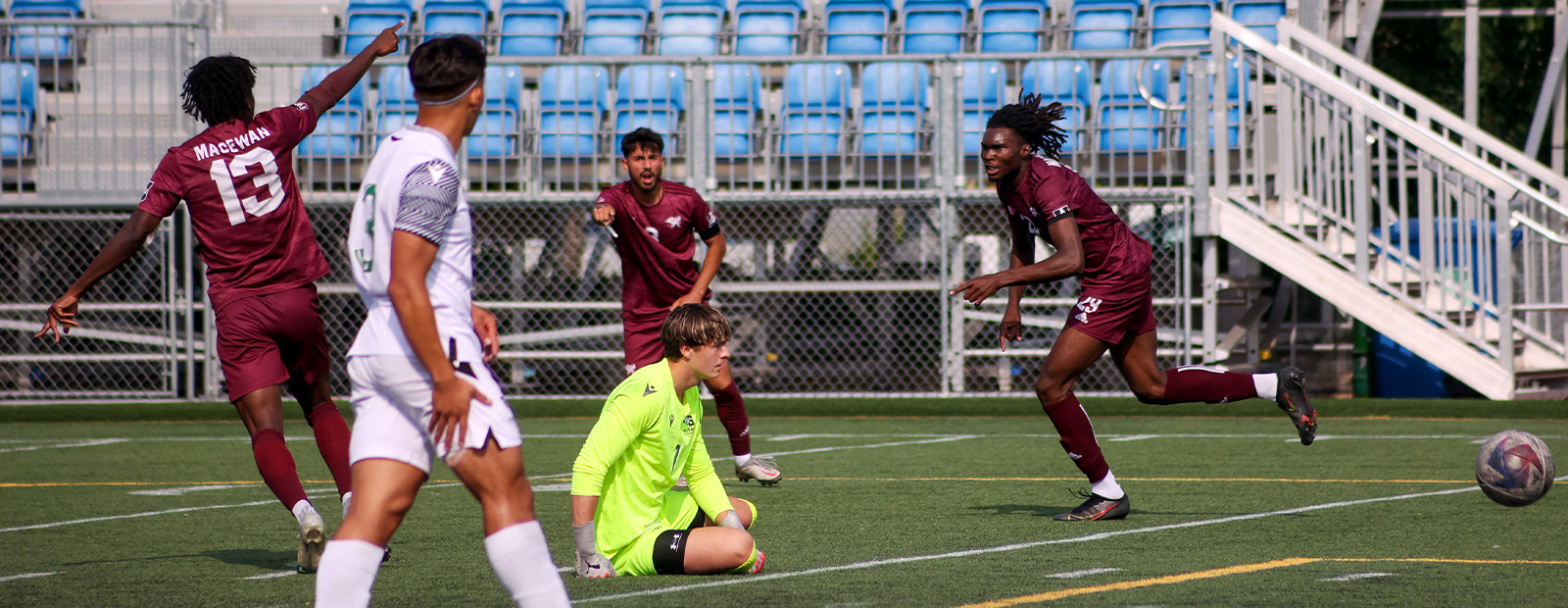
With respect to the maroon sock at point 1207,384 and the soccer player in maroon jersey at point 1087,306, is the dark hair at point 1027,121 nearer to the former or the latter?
the soccer player in maroon jersey at point 1087,306

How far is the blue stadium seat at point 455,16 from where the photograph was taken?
16.2 m

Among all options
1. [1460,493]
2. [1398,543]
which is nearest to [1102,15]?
[1460,493]

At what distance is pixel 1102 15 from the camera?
1533cm

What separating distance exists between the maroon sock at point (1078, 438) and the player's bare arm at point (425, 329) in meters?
3.85

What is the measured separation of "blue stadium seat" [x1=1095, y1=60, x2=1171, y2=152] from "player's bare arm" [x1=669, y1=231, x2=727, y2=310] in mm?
5452

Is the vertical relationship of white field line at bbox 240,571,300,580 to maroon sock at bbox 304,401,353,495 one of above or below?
below

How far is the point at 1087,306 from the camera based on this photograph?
6.68 metres

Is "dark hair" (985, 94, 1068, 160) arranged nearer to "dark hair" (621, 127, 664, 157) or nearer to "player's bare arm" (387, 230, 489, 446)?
"dark hair" (621, 127, 664, 157)

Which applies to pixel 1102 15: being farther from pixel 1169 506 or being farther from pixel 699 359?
pixel 699 359

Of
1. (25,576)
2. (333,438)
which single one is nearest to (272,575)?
(333,438)

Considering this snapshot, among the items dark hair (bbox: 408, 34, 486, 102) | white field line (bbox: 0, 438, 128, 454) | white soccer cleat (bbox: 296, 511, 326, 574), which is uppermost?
dark hair (bbox: 408, 34, 486, 102)

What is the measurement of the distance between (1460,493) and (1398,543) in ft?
6.00

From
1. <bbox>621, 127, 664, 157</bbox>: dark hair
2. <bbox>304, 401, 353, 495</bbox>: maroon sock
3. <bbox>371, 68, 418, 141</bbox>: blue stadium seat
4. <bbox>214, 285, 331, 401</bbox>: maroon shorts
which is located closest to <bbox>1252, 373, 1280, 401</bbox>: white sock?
<bbox>621, 127, 664, 157</bbox>: dark hair

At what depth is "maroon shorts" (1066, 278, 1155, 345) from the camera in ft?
21.9
